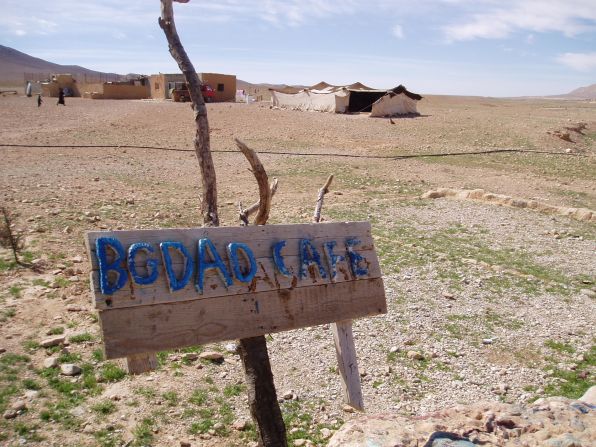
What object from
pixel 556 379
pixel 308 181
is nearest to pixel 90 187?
pixel 308 181

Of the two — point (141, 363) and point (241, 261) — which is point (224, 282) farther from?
point (141, 363)

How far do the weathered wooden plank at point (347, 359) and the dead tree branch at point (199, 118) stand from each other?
1075 millimetres

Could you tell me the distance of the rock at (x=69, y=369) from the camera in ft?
16.3

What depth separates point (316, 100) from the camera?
35.7 metres

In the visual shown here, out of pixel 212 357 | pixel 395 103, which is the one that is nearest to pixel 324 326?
pixel 212 357

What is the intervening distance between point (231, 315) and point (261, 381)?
0.74 m

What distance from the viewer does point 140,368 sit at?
8.94 ft

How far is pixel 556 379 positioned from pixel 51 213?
844cm

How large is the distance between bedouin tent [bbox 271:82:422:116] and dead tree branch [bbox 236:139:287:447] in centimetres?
2932

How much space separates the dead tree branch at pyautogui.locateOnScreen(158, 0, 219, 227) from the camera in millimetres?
3592

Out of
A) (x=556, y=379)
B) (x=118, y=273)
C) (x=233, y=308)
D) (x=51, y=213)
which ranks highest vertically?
(x=118, y=273)

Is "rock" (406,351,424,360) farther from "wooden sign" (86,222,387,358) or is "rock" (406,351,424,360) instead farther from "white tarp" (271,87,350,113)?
"white tarp" (271,87,350,113)

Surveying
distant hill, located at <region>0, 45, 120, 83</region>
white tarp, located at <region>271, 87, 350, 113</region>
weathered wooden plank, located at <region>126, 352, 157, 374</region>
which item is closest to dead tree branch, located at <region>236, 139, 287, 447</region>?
weathered wooden plank, located at <region>126, 352, 157, 374</region>

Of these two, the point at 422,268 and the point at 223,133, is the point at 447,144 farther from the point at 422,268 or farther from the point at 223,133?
the point at 422,268
